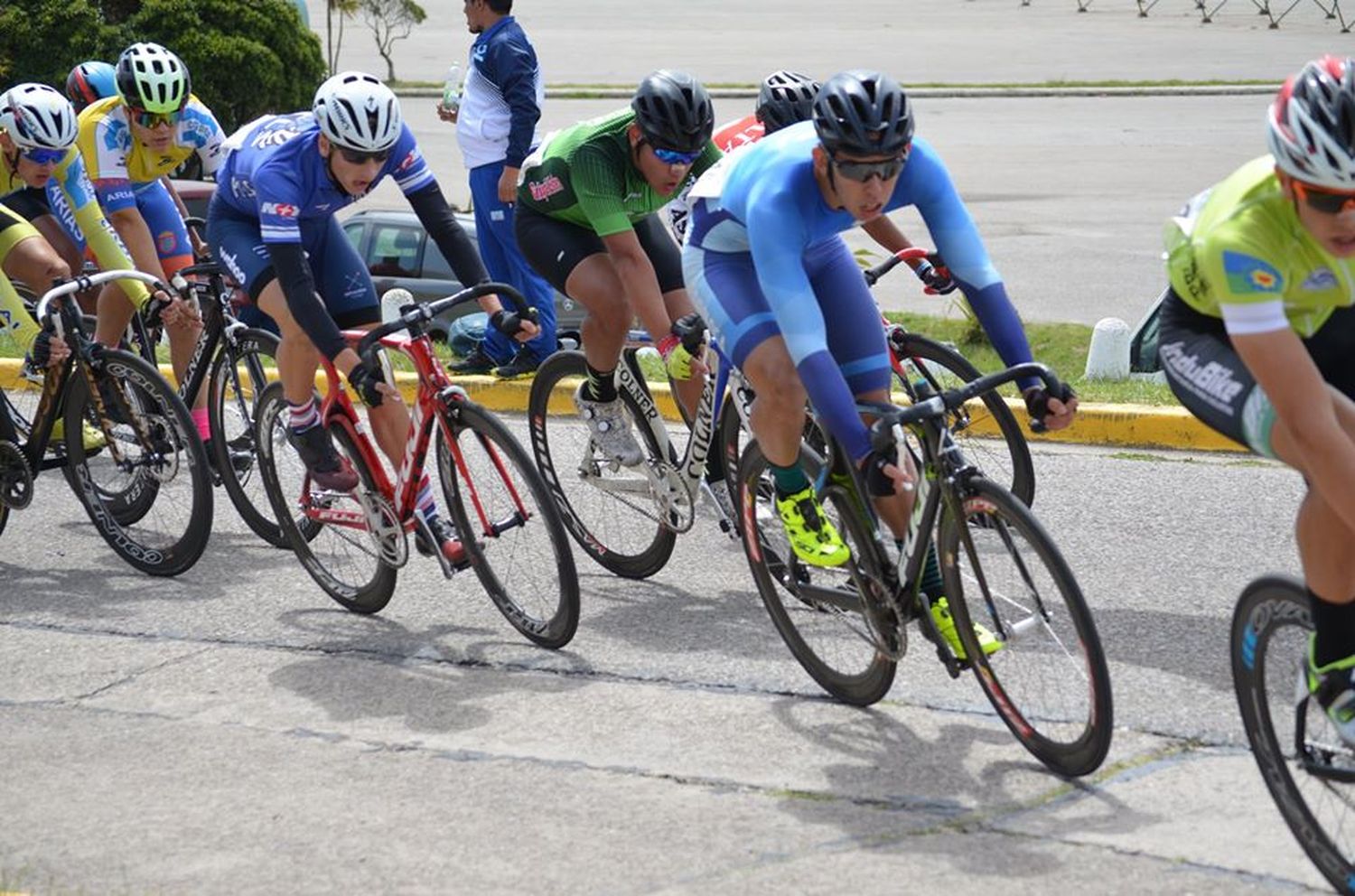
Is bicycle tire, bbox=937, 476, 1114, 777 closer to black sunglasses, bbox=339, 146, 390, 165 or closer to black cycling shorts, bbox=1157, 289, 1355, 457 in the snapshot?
black cycling shorts, bbox=1157, 289, 1355, 457

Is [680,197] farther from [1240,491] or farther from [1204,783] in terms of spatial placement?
[1204,783]

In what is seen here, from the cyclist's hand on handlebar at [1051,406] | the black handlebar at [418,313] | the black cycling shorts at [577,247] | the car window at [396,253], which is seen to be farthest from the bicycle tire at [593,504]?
the car window at [396,253]

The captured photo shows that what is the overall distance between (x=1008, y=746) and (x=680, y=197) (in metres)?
3.74

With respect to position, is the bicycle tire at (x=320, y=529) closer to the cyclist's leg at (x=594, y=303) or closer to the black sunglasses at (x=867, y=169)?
the cyclist's leg at (x=594, y=303)

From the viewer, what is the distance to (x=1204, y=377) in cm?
488

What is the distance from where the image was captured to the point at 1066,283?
20.5 meters

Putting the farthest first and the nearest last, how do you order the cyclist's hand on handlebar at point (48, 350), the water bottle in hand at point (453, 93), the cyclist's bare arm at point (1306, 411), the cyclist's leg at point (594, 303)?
the water bottle in hand at point (453, 93)
the cyclist's hand on handlebar at point (48, 350)
the cyclist's leg at point (594, 303)
the cyclist's bare arm at point (1306, 411)

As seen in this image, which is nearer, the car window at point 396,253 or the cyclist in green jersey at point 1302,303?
the cyclist in green jersey at point 1302,303

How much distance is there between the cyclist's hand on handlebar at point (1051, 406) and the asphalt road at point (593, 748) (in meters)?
0.97

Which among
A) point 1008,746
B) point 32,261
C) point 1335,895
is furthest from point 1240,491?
point 32,261

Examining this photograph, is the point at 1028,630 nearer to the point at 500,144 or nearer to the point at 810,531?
the point at 810,531

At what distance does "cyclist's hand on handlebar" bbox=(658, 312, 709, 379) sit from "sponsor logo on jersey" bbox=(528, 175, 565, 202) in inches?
28.1

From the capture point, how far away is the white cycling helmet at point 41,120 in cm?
869

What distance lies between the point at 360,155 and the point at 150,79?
2.18m
